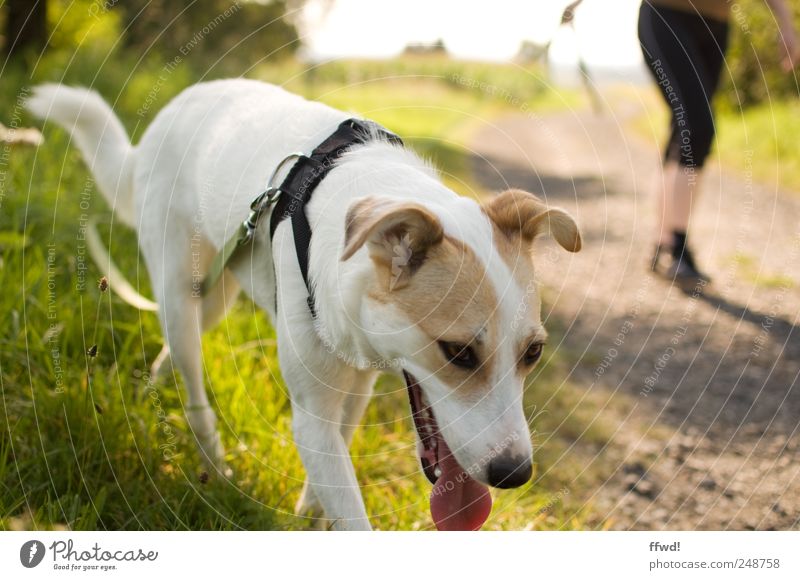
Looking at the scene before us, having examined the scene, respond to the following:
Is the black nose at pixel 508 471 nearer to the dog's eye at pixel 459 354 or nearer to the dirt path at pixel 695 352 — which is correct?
the dog's eye at pixel 459 354

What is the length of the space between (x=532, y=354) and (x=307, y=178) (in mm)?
993

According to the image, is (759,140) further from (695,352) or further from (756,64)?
(695,352)

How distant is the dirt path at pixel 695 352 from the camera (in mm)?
3428

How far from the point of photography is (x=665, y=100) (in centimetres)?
555

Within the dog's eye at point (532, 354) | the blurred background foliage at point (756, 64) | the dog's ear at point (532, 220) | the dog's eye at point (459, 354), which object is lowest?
the blurred background foliage at point (756, 64)

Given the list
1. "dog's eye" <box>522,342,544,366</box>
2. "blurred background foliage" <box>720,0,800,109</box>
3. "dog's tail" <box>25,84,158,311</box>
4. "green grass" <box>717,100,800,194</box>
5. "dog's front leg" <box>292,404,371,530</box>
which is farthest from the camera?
"blurred background foliage" <box>720,0,800,109</box>

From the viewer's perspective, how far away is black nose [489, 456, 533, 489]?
2.21m

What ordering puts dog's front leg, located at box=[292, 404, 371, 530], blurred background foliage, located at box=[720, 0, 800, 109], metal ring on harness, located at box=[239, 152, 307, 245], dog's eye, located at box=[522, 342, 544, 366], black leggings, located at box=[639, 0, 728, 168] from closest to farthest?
dog's eye, located at box=[522, 342, 544, 366]
dog's front leg, located at box=[292, 404, 371, 530]
metal ring on harness, located at box=[239, 152, 307, 245]
black leggings, located at box=[639, 0, 728, 168]
blurred background foliage, located at box=[720, 0, 800, 109]
